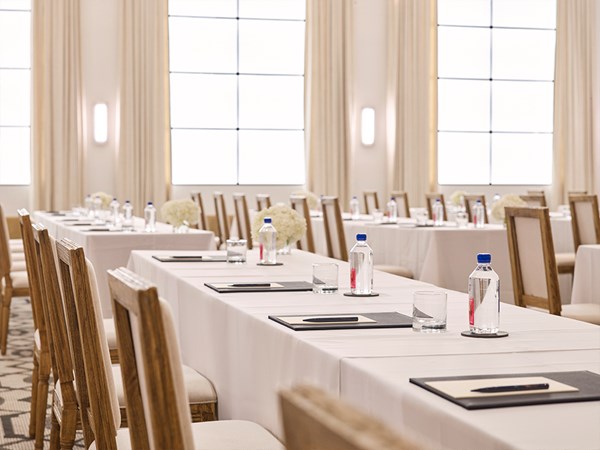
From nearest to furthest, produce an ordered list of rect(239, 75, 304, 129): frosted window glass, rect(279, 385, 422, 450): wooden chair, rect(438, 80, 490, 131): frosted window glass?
rect(279, 385, 422, 450): wooden chair
rect(239, 75, 304, 129): frosted window glass
rect(438, 80, 490, 131): frosted window glass

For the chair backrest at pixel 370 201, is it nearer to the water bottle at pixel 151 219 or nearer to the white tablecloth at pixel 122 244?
the water bottle at pixel 151 219

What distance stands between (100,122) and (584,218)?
756 cm

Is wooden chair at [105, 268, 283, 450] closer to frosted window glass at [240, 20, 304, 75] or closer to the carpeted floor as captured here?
the carpeted floor

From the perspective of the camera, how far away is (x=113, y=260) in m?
7.13

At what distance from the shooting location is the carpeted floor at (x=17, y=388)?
5.11 meters

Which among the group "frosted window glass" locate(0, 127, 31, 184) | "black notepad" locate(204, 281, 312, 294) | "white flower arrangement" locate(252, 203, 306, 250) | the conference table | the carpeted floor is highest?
"frosted window glass" locate(0, 127, 31, 184)

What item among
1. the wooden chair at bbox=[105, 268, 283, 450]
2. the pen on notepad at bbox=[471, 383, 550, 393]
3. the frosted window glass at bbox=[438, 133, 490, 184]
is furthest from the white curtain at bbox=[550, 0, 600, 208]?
the wooden chair at bbox=[105, 268, 283, 450]

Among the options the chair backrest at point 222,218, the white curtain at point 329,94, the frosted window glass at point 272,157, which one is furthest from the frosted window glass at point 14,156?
the white curtain at point 329,94

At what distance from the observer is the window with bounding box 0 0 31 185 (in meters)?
13.6

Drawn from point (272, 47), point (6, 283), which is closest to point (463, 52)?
point (272, 47)

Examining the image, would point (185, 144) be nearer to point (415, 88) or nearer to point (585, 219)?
point (415, 88)

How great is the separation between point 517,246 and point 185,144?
9234mm

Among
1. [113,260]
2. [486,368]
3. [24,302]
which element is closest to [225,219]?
[24,302]

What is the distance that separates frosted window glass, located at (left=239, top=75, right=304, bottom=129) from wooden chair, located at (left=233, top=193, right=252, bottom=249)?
3190mm
